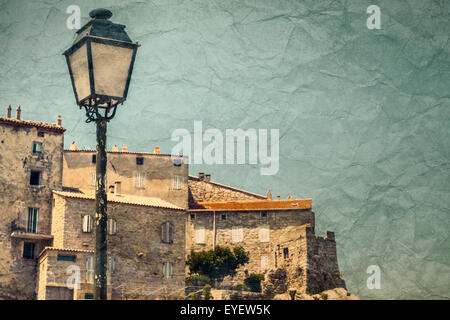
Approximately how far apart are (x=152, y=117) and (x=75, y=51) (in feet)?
105

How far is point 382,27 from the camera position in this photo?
45562mm

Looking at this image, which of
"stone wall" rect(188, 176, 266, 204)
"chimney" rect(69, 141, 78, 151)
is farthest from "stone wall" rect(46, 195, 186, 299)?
"stone wall" rect(188, 176, 266, 204)

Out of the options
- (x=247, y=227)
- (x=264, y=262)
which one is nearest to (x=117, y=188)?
(x=247, y=227)

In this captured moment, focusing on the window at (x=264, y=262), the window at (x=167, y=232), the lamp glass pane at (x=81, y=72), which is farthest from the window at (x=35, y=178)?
the lamp glass pane at (x=81, y=72)

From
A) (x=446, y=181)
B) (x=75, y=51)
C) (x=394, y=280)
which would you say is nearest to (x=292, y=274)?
(x=394, y=280)

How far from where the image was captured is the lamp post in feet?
31.2

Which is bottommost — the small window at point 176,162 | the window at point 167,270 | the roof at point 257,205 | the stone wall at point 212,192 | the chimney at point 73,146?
the window at point 167,270

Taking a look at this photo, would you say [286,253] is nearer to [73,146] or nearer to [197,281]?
[197,281]

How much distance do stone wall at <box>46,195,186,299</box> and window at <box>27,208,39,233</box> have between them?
135cm

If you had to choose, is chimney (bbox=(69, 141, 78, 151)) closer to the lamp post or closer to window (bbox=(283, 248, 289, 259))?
window (bbox=(283, 248, 289, 259))

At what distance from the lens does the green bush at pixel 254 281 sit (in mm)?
47459

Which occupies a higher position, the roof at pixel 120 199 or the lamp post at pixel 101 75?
the roof at pixel 120 199

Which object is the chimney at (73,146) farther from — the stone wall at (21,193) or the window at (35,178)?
the window at (35,178)

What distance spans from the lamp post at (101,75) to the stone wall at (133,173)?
3995cm
